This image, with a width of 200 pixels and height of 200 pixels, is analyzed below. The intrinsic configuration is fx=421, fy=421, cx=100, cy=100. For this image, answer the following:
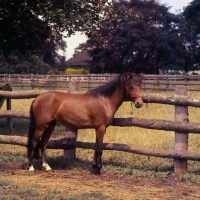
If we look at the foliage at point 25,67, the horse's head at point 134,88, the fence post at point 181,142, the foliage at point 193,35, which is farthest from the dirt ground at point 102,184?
the foliage at point 193,35

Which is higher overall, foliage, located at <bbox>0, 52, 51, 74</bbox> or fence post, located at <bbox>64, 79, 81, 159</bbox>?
foliage, located at <bbox>0, 52, 51, 74</bbox>

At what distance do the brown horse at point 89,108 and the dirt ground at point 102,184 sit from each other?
0.33 metres

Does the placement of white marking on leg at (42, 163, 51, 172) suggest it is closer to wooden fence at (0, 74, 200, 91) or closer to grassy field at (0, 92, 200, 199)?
grassy field at (0, 92, 200, 199)

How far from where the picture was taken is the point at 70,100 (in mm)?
7531

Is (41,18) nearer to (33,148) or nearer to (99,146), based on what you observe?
(33,148)

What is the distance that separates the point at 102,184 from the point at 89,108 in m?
1.41

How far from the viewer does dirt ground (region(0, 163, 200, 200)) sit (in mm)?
6102

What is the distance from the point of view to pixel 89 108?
7.41m

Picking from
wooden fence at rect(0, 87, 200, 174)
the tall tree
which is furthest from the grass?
the tall tree

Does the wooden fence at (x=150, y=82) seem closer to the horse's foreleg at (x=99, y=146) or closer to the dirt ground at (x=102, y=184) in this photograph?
the horse's foreleg at (x=99, y=146)

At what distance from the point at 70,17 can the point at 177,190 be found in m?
7.34

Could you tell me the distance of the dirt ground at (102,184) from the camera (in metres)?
6.10

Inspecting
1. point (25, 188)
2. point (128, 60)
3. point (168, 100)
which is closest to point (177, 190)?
point (168, 100)

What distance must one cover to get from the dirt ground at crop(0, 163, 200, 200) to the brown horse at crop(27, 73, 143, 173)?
331mm
